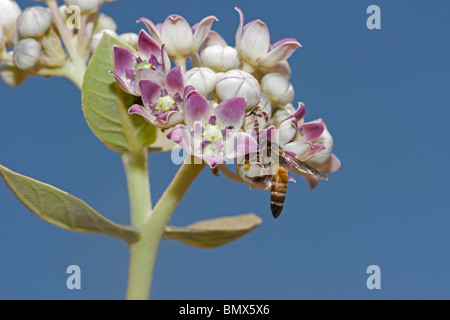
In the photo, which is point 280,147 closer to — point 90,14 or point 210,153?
point 210,153

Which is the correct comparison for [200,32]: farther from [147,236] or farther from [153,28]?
[147,236]

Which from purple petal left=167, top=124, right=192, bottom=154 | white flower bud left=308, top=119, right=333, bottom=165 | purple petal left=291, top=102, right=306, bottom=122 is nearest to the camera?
purple petal left=167, top=124, right=192, bottom=154

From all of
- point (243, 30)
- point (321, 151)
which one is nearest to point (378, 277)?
point (321, 151)

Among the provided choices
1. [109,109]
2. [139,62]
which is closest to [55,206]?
[109,109]

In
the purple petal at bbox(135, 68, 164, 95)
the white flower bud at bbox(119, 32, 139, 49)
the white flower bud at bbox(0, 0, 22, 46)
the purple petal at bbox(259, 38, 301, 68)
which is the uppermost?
the white flower bud at bbox(0, 0, 22, 46)

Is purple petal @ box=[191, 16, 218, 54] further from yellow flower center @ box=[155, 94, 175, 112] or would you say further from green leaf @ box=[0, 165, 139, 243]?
green leaf @ box=[0, 165, 139, 243]

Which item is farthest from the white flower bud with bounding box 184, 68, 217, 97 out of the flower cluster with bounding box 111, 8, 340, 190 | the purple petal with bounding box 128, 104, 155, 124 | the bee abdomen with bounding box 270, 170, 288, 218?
the bee abdomen with bounding box 270, 170, 288, 218
